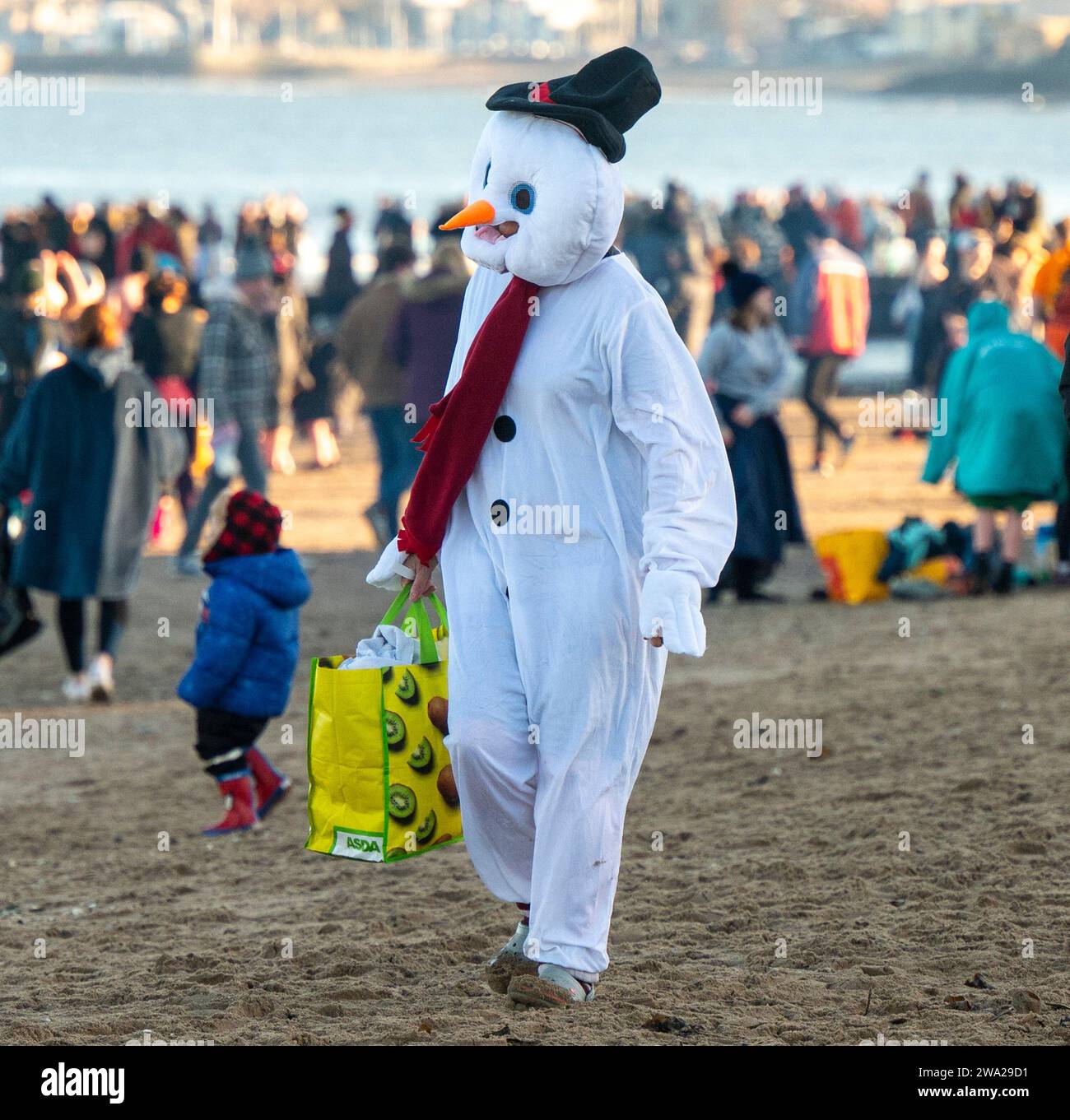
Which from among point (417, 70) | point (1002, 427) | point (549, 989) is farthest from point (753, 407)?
point (417, 70)

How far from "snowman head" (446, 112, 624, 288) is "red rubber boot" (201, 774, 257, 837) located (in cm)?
257

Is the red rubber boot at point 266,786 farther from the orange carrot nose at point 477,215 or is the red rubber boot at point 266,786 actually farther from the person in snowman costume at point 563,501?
the orange carrot nose at point 477,215

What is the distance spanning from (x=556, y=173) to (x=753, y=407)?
19.1ft

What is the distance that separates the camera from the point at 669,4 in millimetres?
185625

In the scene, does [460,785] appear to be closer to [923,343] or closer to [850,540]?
[850,540]

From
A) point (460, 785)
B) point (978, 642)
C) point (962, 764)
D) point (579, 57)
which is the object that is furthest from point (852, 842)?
point (579, 57)

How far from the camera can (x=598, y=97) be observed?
Result: 400 centimetres

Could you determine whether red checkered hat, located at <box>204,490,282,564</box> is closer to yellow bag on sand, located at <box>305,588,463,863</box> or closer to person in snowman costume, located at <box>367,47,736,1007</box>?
yellow bag on sand, located at <box>305,588,463,863</box>

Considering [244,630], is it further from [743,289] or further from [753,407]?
[743,289]

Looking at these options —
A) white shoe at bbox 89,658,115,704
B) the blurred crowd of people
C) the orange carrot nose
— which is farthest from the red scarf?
white shoe at bbox 89,658,115,704

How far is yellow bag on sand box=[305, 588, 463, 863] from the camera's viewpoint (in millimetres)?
4152

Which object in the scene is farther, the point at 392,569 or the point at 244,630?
the point at 244,630

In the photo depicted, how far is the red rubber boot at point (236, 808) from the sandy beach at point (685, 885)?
0.07m

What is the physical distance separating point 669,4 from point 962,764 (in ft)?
615
